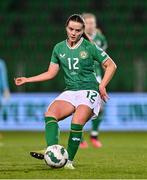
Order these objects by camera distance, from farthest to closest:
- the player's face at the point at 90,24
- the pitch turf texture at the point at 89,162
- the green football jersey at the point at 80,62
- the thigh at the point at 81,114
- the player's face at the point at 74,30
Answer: the player's face at the point at 90,24
the green football jersey at the point at 80,62
the player's face at the point at 74,30
the thigh at the point at 81,114
the pitch turf texture at the point at 89,162

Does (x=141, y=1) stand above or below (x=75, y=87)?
below

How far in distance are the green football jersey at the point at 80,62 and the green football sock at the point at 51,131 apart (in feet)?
1.64

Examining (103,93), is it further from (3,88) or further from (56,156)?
(3,88)

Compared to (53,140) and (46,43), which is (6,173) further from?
(46,43)

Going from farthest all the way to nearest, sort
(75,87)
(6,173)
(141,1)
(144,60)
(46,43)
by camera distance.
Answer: (141,1) → (46,43) → (144,60) → (75,87) → (6,173)

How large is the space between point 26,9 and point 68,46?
50.2ft

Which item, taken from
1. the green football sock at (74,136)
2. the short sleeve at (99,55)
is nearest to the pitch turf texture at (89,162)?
the green football sock at (74,136)

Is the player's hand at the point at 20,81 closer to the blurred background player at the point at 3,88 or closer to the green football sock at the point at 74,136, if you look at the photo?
the green football sock at the point at 74,136

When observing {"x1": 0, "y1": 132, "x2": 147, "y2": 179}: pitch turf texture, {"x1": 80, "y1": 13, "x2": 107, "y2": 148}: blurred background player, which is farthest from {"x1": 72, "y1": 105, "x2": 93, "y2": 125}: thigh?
{"x1": 80, "y1": 13, "x2": 107, "y2": 148}: blurred background player

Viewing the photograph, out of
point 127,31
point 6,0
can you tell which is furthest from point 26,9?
point 127,31

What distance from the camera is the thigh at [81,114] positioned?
29.8 feet

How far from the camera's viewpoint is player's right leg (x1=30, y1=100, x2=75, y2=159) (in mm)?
9016

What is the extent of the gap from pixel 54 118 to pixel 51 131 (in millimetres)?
157

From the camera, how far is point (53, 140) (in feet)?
29.6
